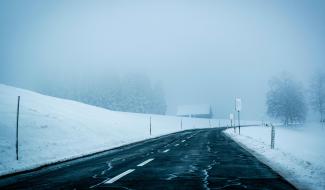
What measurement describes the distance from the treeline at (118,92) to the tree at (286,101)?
38245 millimetres

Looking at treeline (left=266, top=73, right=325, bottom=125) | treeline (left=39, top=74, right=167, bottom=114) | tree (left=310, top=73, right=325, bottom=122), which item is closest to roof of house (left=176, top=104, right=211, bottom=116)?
treeline (left=39, top=74, right=167, bottom=114)

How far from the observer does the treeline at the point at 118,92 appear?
9306 centimetres

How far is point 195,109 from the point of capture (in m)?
138

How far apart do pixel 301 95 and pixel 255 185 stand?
75.7 m

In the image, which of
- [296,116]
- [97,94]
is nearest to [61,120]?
[296,116]

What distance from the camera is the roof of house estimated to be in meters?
134

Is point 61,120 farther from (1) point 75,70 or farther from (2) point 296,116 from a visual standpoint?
(1) point 75,70

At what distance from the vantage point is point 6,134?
1712 cm

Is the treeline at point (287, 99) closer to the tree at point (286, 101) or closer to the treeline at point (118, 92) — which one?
the tree at point (286, 101)

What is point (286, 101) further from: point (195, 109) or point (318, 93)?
point (195, 109)

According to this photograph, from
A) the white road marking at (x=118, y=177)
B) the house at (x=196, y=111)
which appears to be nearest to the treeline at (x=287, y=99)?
the house at (x=196, y=111)

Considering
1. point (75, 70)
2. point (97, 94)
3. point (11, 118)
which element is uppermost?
point (75, 70)

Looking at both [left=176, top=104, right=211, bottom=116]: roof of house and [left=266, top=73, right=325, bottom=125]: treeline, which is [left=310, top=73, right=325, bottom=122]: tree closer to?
[left=266, top=73, right=325, bottom=125]: treeline

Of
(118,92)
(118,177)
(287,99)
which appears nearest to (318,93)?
(287,99)
